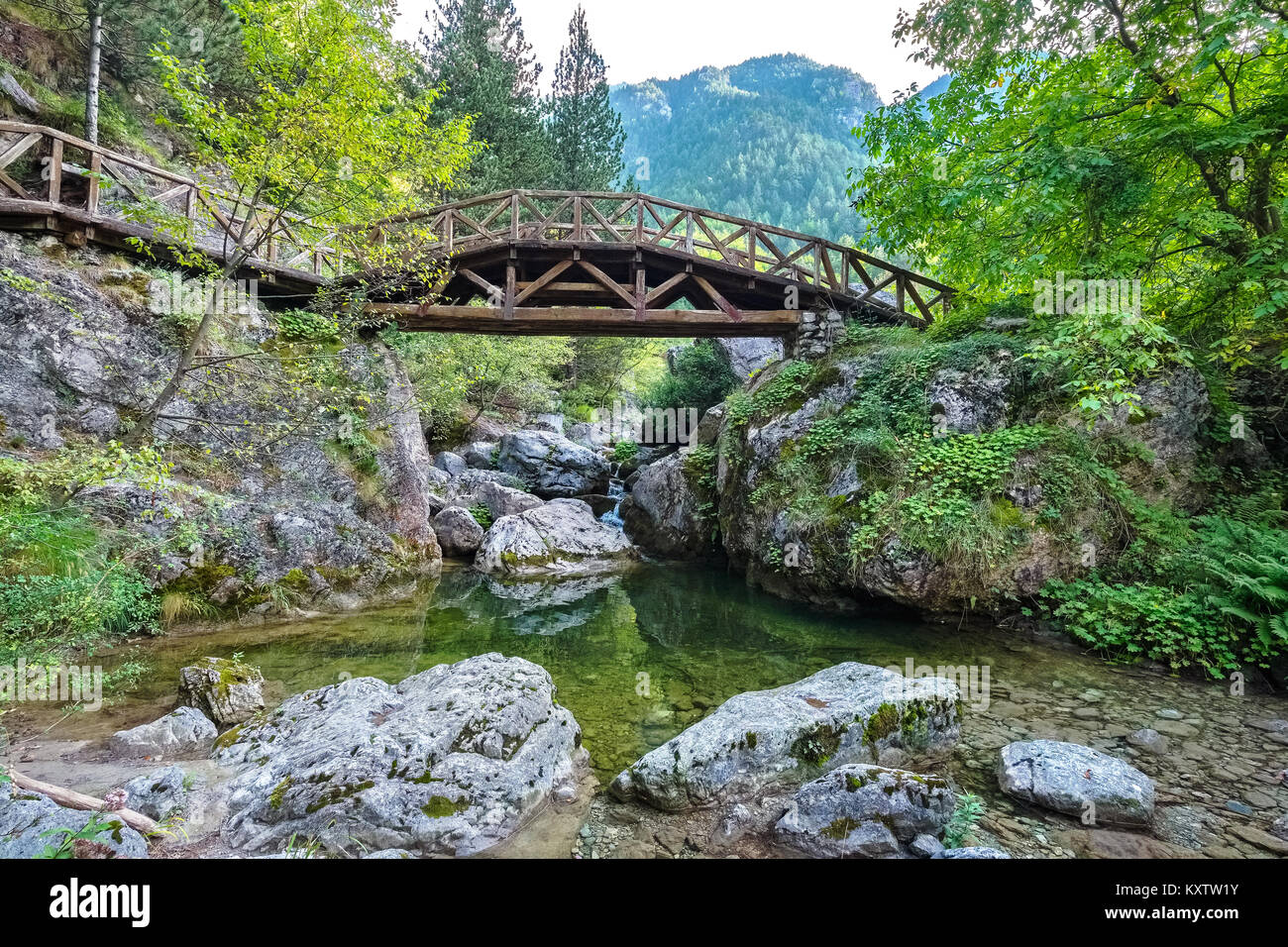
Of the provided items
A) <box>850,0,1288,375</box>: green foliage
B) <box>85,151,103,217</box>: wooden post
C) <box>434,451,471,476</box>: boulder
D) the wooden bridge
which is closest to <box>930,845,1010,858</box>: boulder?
<box>850,0,1288,375</box>: green foliage

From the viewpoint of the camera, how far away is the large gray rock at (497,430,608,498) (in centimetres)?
1725

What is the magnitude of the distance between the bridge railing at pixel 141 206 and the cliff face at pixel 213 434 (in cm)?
62

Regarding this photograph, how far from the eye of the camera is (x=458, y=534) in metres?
12.9

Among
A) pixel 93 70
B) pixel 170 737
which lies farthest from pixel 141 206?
pixel 93 70

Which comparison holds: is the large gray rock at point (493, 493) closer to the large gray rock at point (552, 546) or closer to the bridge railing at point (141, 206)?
the large gray rock at point (552, 546)

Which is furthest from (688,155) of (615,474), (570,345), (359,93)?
(359,93)

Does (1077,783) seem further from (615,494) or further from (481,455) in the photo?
(481,455)

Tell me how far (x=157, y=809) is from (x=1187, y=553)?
10.2 metres

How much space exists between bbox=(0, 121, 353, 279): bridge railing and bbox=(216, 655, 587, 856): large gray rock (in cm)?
491

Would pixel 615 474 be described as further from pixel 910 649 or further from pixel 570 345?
pixel 910 649

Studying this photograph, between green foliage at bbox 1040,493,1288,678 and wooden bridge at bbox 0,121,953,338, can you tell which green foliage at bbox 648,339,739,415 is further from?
green foliage at bbox 1040,493,1288,678

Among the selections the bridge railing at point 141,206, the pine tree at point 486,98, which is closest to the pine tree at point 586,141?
the pine tree at point 486,98

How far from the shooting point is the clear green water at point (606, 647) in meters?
5.38
